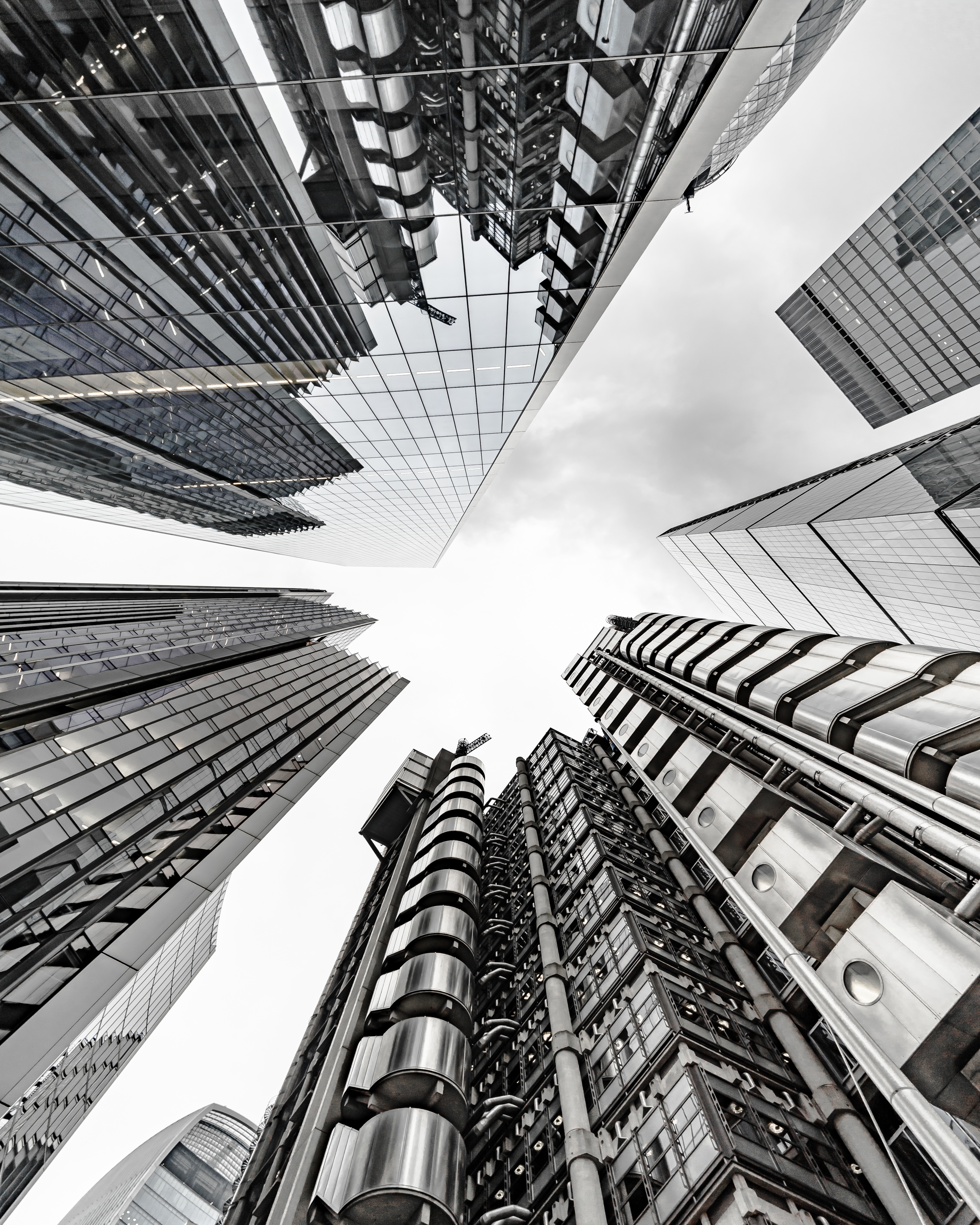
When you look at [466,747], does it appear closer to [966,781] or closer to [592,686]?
[592,686]

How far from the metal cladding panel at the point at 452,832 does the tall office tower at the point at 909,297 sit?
4455 inches

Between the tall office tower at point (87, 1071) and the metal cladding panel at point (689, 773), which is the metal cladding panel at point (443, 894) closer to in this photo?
the metal cladding panel at point (689, 773)

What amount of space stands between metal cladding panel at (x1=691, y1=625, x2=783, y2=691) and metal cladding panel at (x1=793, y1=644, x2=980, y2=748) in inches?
246

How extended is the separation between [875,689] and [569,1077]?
1468 cm

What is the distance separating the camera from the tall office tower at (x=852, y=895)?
9.20m

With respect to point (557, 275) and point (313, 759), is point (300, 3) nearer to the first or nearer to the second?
point (557, 275)

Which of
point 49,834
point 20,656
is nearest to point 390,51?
point 49,834

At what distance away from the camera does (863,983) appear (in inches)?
416

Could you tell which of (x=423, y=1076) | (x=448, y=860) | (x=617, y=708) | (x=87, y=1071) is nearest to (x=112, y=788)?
(x=448, y=860)

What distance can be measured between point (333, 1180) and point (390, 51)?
87.5 ft

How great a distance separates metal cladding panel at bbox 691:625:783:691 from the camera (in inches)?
893

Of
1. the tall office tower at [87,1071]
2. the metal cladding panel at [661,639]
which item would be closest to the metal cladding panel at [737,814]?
the metal cladding panel at [661,639]

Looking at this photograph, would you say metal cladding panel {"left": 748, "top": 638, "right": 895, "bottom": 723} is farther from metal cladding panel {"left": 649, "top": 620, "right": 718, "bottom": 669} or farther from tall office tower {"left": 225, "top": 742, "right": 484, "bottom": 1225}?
tall office tower {"left": 225, "top": 742, "right": 484, "bottom": 1225}

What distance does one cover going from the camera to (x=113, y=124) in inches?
438
